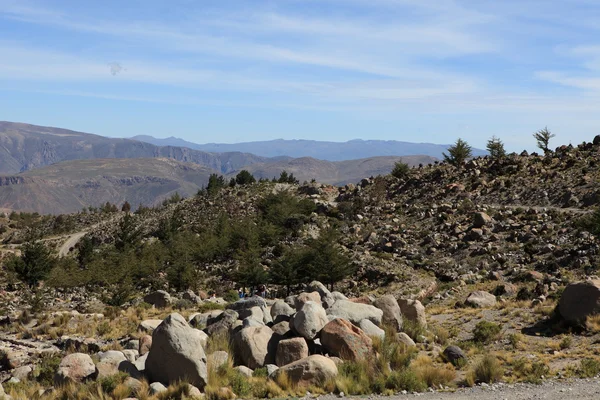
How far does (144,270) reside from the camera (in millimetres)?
56531

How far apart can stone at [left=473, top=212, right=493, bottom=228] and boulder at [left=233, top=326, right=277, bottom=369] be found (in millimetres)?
38968

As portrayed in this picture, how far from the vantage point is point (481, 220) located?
53188 mm

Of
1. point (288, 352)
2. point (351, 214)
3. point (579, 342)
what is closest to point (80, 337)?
point (288, 352)

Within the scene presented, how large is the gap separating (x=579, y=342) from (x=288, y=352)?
40.4 ft

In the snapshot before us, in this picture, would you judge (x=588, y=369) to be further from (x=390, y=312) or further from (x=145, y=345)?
(x=145, y=345)

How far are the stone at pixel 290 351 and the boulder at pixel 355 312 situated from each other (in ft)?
9.47

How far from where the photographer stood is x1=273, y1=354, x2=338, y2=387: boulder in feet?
54.5

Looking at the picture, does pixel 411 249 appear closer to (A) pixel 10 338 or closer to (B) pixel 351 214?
(B) pixel 351 214

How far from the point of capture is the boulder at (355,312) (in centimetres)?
2114

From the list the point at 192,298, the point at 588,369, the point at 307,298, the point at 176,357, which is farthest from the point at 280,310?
the point at 192,298

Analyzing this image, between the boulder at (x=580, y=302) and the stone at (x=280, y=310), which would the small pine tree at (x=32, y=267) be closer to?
the stone at (x=280, y=310)

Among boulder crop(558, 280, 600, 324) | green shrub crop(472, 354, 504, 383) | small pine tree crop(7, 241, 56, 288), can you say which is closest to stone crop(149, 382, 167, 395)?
green shrub crop(472, 354, 504, 383)

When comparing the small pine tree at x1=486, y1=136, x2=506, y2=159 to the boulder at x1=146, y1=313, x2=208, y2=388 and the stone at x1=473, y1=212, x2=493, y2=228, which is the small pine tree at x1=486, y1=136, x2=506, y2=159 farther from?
the boulder at x1=146, y1=313, x2=208, y2=388

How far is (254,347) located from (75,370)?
6044mm
